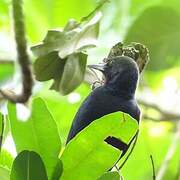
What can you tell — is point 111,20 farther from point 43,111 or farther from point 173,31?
point 43,111

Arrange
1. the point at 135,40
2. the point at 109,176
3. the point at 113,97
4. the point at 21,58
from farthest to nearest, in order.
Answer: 1. the point at 135,40
2. the point at 113,97
3. the point at 109,176
4. the point at 21,58

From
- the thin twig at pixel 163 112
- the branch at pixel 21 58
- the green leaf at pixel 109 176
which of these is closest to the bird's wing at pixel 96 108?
the green leaf at pixel 109 176

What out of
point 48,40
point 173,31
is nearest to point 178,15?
point 173,31

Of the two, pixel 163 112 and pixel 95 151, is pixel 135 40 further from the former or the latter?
pixel 95 151

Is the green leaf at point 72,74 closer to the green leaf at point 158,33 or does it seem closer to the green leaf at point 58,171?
the green leaf at point 58,171

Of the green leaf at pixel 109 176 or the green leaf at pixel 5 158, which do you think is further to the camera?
the green leaf at pixel 5 158

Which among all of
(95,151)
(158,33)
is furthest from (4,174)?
(158,33)

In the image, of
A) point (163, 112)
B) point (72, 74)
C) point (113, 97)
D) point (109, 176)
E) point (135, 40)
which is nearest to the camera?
point (72, 74)

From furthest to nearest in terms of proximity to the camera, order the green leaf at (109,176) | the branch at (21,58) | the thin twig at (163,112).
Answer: the thin twig at (163,112) < the green leaf at (109,176) < the branch at (21,58)
